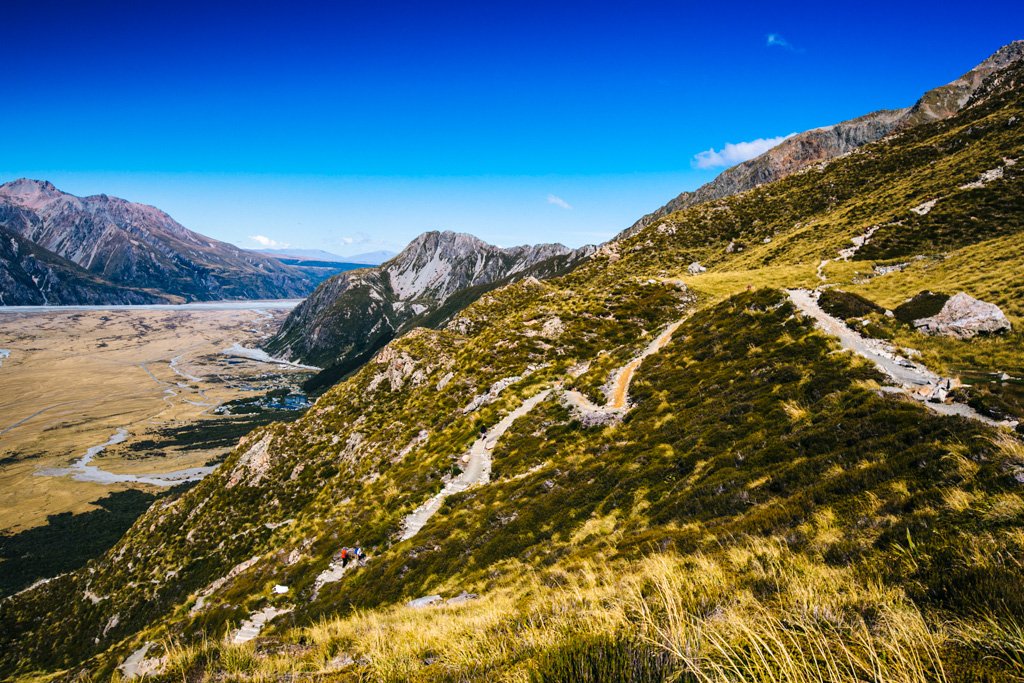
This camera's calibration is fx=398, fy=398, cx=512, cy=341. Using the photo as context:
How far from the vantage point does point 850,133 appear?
185 m

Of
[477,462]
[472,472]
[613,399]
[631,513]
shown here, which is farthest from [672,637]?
[477,462]

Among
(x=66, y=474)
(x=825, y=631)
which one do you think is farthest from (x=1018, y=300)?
(x=66, y=474)

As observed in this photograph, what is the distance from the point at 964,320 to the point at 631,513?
70.9ft

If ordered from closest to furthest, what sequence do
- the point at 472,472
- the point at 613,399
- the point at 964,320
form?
1. the point at 964,320
2. the point at 472,472
3. the point at 613,399

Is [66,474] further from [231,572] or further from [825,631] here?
[825,631]

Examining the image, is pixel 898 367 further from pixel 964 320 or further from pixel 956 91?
pixel 956 91

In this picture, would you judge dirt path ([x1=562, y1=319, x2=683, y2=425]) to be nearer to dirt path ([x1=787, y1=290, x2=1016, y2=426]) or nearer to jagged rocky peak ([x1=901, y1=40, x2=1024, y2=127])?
dirt path ([x1=787, y1=290, x2=1016, y2=426])

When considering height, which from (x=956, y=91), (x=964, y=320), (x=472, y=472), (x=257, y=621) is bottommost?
(x=257, y=621)

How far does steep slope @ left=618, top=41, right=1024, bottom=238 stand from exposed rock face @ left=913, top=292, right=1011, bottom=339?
159m

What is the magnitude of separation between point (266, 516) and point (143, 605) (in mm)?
12746

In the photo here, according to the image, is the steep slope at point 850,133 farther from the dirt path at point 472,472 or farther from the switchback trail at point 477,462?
the dirt path at point 472,472

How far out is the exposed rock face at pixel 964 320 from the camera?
20038 millimetres

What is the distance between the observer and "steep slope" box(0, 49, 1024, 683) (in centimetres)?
502

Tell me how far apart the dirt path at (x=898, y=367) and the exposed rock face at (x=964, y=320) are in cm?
404
